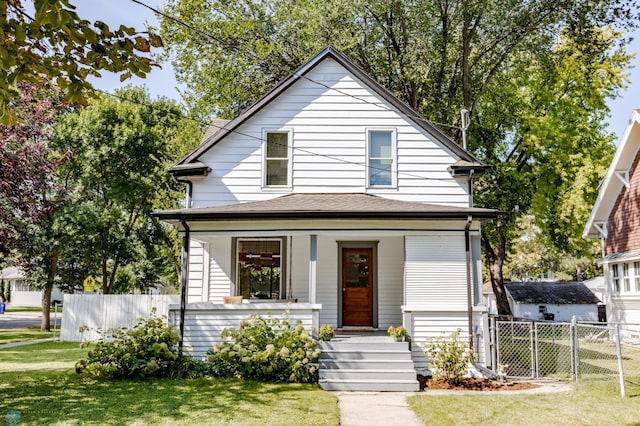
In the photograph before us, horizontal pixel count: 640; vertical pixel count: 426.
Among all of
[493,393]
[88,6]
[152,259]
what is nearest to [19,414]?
[88,6]

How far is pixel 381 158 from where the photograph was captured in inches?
539

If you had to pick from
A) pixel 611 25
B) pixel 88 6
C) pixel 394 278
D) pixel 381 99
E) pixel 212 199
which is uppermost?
pixel 611 25

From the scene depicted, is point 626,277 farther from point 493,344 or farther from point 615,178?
point 493,344

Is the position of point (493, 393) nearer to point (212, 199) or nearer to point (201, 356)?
point (201, 356)

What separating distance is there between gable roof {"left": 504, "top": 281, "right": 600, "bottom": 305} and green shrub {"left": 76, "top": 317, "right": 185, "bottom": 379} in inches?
1118

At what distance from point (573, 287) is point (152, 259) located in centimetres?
2901

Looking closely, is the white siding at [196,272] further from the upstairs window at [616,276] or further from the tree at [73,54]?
the upstairs window at [616,276]

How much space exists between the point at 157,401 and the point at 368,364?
14.2ft

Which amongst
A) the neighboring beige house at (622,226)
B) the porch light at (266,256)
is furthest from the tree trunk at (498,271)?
the porch light at (266,256)

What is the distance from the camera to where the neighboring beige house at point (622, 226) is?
1783 centimetres

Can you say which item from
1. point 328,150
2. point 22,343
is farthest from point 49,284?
point 328,150

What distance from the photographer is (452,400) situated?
8.75 meters

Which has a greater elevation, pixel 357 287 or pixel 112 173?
pixel 112 173

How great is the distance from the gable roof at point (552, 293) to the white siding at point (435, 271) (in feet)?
79.7
